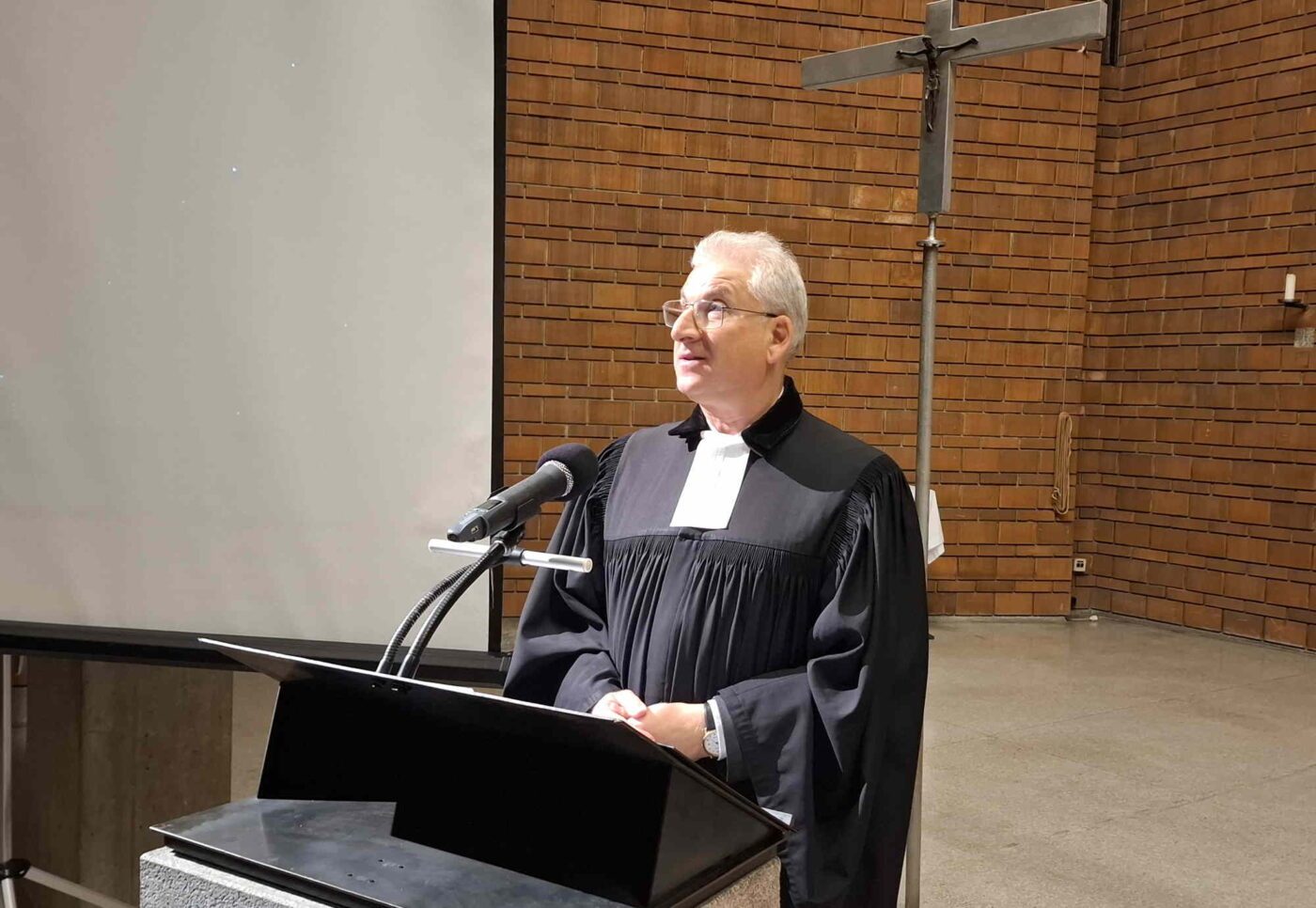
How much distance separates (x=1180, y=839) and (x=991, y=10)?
565cm

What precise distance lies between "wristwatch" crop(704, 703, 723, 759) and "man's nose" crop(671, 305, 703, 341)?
2.16 ft

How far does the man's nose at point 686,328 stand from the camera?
2139mm

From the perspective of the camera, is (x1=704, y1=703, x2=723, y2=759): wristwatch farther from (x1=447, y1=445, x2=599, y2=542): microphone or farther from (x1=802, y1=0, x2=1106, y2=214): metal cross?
(x1=802, y1=0, x2=1106, y2=214): metal cross

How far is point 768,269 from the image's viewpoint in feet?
7.14

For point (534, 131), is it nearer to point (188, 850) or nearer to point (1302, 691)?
point (1302, 691)

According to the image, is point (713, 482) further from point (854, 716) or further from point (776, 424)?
point (854, 716)

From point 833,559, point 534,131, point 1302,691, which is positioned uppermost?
point 534,131

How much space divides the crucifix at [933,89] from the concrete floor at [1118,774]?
4.35ft

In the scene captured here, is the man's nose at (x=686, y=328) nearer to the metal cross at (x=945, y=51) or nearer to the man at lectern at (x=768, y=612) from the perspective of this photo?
the man at lectern at (x=768, y=612)

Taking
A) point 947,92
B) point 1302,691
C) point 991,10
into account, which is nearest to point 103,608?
point 947,92

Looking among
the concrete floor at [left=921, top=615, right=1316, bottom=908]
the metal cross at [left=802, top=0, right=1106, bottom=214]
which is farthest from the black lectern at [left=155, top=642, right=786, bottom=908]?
the concrete floor at [left=921, top=615, right=1316, bottom=908]

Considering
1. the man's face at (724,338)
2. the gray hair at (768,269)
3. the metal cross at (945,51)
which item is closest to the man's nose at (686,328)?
the man's face at (724,338)

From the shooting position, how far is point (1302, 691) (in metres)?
6.41

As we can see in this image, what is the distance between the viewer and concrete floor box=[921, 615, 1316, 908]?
13.0 ft
